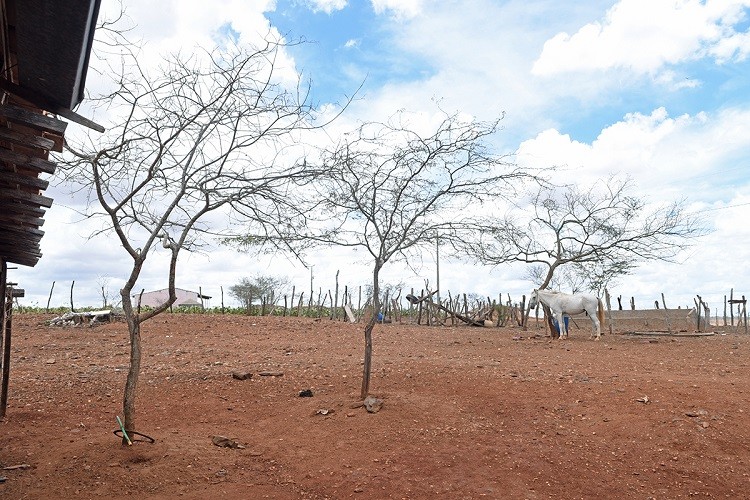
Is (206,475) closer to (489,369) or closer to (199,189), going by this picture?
(199,189)

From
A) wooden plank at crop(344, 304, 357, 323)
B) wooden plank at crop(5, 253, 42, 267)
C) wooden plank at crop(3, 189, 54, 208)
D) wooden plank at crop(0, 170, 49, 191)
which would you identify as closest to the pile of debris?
wooden plank at crop(344, 304, 357, 323)

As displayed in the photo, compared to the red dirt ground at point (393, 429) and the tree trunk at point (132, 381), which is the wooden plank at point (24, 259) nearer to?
the red dirt ground at point (393, 429)

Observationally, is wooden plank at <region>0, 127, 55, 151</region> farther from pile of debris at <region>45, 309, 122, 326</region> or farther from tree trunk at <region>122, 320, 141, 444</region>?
pile of debris at <region>45, 309, 122, 326</region>

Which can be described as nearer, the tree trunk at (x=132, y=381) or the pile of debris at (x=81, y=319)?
the tree trunk at (x=132, y=381)

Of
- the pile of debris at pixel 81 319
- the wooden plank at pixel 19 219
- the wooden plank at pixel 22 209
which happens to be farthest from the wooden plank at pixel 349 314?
the wooden plank at pixel 22 209

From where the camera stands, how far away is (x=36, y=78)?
3.36 m

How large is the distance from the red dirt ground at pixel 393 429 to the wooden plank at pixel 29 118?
372cm

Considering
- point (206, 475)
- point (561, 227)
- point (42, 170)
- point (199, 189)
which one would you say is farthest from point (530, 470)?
point (561, 227)

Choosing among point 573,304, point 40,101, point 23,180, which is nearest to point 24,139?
point 40,101

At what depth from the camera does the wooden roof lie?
278cm

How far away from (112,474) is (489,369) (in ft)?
22.8

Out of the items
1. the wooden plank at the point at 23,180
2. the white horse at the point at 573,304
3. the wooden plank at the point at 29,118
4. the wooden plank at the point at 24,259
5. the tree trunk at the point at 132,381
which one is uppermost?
the wooden plank at the point at 29,118

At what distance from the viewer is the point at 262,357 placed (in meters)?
13.1

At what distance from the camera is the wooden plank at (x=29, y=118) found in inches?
137
